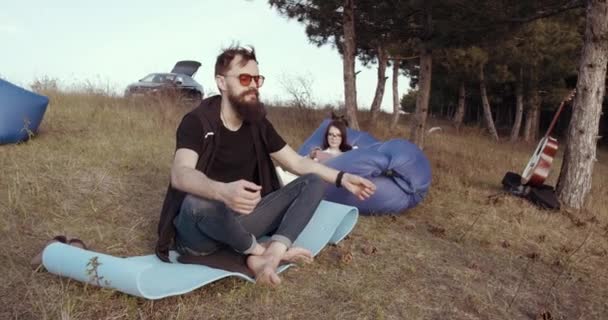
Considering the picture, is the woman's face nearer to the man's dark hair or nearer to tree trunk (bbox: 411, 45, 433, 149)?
the man's dark hair

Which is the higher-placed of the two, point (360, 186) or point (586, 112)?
point (586, 112)

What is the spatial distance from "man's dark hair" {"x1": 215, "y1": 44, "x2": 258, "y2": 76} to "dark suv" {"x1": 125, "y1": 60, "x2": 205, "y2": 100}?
739cm

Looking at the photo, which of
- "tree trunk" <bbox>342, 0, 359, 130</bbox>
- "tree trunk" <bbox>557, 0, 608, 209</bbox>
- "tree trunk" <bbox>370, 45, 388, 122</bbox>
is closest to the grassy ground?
"tree trunk" <bbox>557, 0, 608, 209</bbox>

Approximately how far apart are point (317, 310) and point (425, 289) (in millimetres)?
721

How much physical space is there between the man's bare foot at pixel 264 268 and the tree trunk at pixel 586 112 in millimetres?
4302

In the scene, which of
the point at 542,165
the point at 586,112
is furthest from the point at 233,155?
the point at 586,112

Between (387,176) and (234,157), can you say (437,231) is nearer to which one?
(387,176)

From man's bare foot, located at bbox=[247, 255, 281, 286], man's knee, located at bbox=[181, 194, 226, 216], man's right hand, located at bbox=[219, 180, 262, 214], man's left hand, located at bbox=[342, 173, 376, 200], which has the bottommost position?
man's bare foot, located at bbox=[247, 255, 281, 286]

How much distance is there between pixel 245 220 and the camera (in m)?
2.90

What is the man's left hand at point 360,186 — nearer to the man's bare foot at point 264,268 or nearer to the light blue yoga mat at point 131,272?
the man's bare foot at point 264,268

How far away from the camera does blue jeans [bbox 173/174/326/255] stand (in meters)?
2.49

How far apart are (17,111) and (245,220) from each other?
3.75 metres

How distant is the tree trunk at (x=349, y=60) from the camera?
8805 millimetres

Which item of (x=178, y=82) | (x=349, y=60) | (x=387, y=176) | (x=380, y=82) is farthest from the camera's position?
(x=380, y=82)
